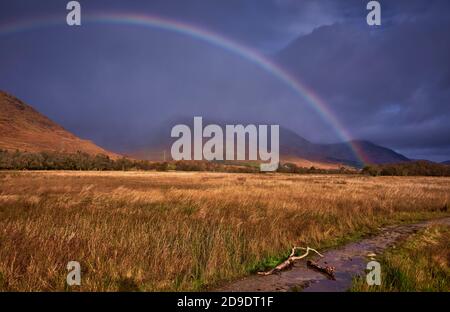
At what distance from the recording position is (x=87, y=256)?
7.33 metres

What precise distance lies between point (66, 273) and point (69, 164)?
347ft

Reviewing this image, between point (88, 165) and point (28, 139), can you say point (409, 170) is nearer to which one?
point (88, 165)

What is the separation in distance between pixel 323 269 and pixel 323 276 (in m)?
0.34

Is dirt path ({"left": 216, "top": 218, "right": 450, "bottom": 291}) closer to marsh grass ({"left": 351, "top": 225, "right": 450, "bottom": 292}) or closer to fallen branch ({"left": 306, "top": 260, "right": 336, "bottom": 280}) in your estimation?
fallen branch ({"left": 306, "top": 260, "right": 336, "bottom": 280})

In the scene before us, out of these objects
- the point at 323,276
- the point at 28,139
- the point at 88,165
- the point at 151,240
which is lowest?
the point at 323,276

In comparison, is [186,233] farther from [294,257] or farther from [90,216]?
[90,216]

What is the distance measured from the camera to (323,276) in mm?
7383

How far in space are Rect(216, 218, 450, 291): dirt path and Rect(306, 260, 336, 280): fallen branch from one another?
0.12 m

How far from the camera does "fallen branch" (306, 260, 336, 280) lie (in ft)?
24.2

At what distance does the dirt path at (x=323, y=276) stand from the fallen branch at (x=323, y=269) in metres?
0.12

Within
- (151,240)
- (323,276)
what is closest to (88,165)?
(151,240)

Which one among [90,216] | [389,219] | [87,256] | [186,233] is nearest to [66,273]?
[87,256]

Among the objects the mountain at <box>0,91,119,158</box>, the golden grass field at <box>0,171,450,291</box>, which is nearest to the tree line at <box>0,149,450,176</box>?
the mountain at <box>0,91,119,158</box>

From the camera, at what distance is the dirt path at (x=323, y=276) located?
260 inches
